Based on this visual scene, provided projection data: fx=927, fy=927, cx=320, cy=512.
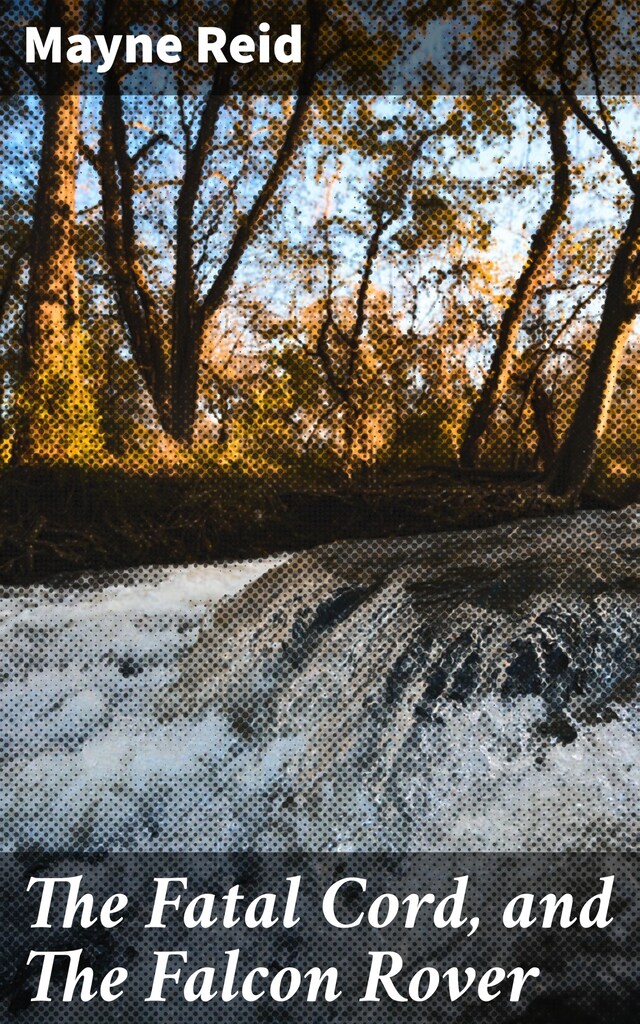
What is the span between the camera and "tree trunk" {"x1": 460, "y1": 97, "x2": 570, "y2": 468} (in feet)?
10.7

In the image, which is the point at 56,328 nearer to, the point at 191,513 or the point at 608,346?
the point at 191,513

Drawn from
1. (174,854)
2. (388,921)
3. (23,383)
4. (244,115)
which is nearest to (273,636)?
(174,854)

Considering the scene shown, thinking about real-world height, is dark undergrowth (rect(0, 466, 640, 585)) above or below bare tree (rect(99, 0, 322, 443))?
below

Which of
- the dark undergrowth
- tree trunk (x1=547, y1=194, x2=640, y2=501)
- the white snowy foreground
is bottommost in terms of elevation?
the white snowy foreground

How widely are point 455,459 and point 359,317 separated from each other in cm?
62

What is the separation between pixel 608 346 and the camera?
11.0ft

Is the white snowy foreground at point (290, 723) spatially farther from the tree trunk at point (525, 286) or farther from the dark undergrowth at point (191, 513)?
the tree trunk at point (525, 286)

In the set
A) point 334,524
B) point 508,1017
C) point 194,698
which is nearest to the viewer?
point 508,1017

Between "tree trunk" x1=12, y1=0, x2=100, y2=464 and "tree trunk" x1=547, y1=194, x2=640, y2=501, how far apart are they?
176 centimetres

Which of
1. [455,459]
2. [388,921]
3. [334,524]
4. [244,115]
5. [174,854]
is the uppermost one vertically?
[244,115]

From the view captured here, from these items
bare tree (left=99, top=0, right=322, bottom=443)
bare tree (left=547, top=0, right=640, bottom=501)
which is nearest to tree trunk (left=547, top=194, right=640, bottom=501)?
bare tree (left=547, top=0, right=640, bottom=501)

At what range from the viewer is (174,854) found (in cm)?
297

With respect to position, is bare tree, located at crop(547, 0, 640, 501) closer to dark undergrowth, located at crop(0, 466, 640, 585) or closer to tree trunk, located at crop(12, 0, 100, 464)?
dark undergrowth, located at crop(0, 466, 640, 585)

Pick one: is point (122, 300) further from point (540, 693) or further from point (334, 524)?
point (540, 693)
